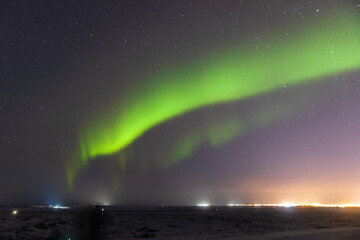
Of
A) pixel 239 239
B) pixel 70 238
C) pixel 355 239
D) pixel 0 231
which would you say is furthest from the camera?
pixel 0 231

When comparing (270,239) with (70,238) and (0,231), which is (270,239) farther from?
(0,231)

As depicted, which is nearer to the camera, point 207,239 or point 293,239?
point 293,239

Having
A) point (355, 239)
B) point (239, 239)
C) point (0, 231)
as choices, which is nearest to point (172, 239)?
point (239, 239)

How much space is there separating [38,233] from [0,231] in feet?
9.74

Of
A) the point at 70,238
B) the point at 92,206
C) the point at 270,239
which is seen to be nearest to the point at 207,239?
the point at 270,239

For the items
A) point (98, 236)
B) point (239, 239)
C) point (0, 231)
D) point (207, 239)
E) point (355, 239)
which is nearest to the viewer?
point (98, 236)

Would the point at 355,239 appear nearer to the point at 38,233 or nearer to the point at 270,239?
the point at 270,239

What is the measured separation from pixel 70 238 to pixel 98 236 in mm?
2515

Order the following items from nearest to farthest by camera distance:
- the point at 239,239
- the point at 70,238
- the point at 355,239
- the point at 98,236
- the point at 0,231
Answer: the point at 98,236 → the point at 70,238 → the point at 355,239 → the point at 239,239 → the point at 0,231

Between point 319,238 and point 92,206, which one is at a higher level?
point 92,206

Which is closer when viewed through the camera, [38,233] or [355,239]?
[355,239]

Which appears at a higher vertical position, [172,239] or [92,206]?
[92,206]

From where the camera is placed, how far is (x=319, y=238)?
17906 millimetres

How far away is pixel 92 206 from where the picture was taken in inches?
437
